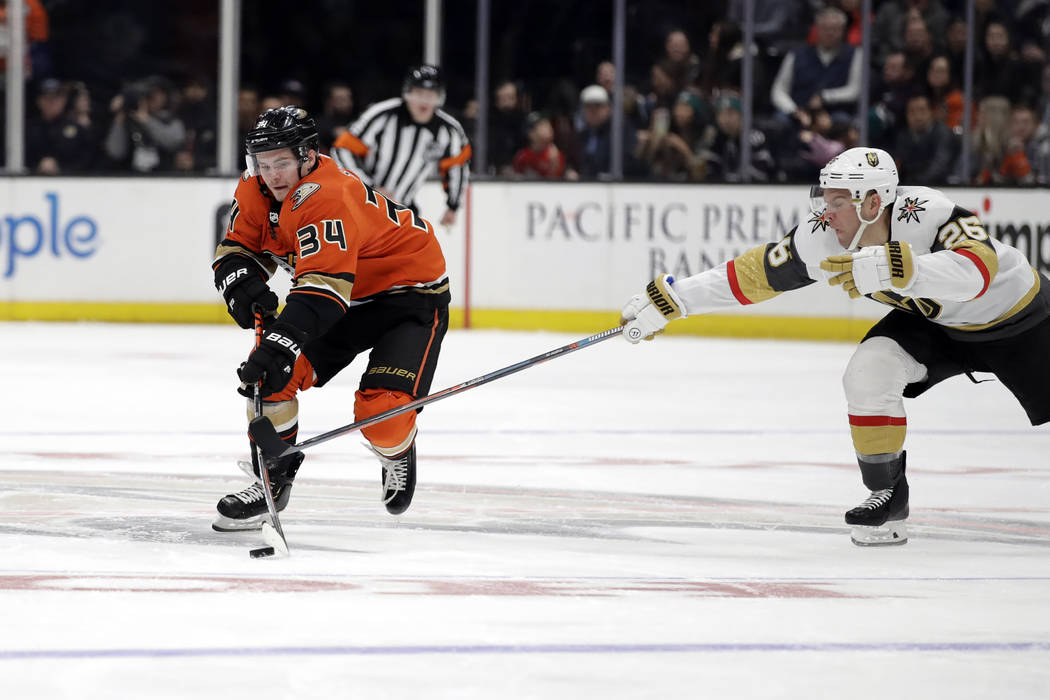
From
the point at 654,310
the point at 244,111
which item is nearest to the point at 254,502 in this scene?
the point at 654,310

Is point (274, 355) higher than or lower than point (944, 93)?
lower

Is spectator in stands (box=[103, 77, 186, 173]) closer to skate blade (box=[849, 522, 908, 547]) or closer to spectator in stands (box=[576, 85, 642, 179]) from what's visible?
spectator in stands (box=[576, 85, 642, 179])

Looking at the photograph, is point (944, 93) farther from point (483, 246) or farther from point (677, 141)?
point (483, 246)

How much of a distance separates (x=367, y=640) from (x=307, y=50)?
821cm

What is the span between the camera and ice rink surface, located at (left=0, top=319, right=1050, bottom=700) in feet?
7.71

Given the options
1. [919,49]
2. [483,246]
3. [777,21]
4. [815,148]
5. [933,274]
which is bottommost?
[483,246]

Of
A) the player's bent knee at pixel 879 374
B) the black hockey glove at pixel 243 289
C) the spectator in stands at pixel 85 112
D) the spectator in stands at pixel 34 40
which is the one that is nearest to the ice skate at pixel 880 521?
the player's bent knee at pixel 879 374

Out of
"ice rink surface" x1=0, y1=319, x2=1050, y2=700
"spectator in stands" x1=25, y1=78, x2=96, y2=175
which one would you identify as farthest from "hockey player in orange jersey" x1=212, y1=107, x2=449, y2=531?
"spectator in stands" x1=25, y1=78, x2=96, y2=175

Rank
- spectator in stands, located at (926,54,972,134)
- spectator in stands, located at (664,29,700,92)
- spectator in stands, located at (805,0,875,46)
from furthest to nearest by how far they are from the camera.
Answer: spectator in stands, located at (664,29,700,92), spectator in stands, located at (805,0,875,46), spectator in stands, located at (926,54,972,134)

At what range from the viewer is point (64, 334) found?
27.4ft

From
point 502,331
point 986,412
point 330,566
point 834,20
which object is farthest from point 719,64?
point 330,566

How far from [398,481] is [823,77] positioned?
19.5 ft

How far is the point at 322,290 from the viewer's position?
3275 millimetres

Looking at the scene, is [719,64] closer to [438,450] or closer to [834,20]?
[834,20]
